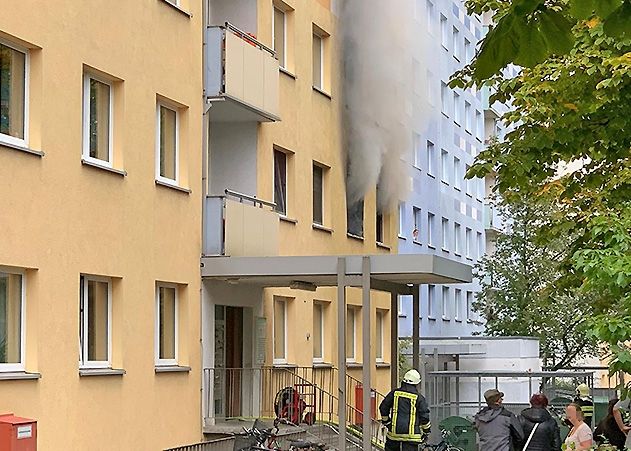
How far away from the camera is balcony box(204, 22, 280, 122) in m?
22.2

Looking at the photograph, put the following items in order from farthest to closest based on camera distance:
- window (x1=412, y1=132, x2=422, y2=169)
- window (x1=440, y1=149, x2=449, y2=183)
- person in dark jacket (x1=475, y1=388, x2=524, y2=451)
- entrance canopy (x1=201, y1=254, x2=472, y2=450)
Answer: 1. window (x1=440, y1=149, x2=449, y2=183)
2. window (x1=412, y1=132, x2=422, y2=169)
3. entrance canopy (x1=201, y1=254, x2=472, y2=450)
4. person in dark jacket (x1=475, y1=388, x2=524, y2=451)

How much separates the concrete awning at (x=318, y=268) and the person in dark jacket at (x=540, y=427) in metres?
4.66

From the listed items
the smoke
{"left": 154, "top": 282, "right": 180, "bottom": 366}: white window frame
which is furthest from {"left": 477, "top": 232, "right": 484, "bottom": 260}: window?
{"left": 154, "top": 282, "right": 180, "bottom": 366}: white window frame

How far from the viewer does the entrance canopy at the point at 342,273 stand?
20016mm

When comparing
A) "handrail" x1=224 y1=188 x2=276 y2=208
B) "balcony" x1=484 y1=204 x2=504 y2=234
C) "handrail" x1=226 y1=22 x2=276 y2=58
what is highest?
"handrail" x1=226 y1=22 x2=276 y2=58

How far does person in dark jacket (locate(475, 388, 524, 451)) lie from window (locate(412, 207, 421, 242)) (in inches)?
1228

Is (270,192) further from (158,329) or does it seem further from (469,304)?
(469,304)

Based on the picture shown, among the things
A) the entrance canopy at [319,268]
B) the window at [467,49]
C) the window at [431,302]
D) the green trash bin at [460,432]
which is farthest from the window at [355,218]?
the window at [467,49]

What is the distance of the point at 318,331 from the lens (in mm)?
28906

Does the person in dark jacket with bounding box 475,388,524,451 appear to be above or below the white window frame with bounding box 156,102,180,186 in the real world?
below

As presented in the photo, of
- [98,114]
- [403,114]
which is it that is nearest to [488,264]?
[403,114]

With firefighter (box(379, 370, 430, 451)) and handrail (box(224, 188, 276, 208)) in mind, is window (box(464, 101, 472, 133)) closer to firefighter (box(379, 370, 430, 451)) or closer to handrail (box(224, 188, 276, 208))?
handrail (box(224, 188, 276, 208))

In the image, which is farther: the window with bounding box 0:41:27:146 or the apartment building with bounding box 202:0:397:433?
the apartment building with bounding box 202:0:397:433

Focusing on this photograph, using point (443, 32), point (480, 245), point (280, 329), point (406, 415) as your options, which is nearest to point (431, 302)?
point (443, 32)
